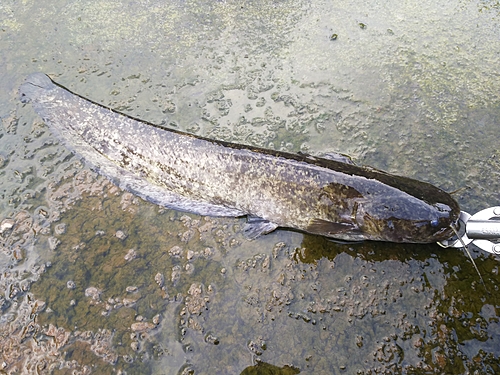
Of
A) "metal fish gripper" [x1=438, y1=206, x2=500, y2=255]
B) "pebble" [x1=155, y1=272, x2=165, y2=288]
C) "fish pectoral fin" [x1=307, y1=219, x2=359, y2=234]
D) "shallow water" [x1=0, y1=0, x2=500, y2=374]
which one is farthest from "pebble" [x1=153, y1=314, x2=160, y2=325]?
"metal fish gripper" [x1=438, y1=206, x2=500, y2=255]

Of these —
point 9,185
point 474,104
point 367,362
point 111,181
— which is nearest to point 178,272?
point 111,181

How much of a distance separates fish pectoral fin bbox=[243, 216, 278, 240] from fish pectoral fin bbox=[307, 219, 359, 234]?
25 cm

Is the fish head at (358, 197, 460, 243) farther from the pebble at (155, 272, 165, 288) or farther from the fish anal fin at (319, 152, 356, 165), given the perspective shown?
the pebble at (155, 272, 165, 288)

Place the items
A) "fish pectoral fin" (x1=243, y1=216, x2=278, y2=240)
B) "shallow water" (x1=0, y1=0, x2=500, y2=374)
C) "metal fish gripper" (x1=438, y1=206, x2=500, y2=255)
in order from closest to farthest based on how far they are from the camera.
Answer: "metal fish gripper" (x1=438, y1=206, x2=500, y2=255) → "shallow water" (x1=0, y1=0, x2=500, y2=374) → "fish pectoral fin" (x1=243, y1=216, x2=278, y2=240)

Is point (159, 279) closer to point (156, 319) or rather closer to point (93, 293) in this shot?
point (156, 319)

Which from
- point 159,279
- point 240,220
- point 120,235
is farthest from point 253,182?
point 120,235

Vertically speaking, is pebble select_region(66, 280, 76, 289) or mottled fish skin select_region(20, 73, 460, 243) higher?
mottled fish skin select_region(20, 73, 460, 243)

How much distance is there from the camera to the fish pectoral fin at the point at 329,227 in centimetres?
230

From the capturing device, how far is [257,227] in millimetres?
2465

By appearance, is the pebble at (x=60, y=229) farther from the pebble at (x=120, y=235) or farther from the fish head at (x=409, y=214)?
the fish head at (x=409, y=214)

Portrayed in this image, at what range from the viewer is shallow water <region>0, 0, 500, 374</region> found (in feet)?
6.79

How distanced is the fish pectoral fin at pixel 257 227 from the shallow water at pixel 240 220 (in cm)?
6

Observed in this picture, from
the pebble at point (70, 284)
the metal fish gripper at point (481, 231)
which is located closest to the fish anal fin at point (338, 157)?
the metal fish gripper at point (481, 231)

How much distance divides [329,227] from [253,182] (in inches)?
21.5
